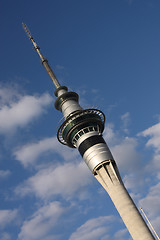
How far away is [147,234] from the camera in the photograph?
1705 inches

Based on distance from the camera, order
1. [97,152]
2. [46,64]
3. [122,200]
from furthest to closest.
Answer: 1. [46,64]
2. [97,152]
3. [122,200]

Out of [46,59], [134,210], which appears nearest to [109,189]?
[134,210]

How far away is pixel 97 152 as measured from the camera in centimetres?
5431

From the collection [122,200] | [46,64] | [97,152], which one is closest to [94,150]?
[97,152]

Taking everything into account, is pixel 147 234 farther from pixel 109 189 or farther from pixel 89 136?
pixel 89 136

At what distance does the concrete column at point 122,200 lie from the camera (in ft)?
144

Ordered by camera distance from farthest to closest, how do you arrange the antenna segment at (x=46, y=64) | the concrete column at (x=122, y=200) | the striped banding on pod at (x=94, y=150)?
the antenna segment at (x=46, y=64) < the striped banding on pod at (x=94, y=150) < the concrete column at (x=122, y=200)

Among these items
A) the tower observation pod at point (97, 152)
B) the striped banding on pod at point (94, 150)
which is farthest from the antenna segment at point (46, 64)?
the striped banding on pod at point (94, 150)

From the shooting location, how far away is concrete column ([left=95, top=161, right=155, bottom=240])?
43.8 metres

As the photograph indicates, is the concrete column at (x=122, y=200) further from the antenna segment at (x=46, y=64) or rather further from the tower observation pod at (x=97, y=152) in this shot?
the antenna segment at (x=46, y=64)

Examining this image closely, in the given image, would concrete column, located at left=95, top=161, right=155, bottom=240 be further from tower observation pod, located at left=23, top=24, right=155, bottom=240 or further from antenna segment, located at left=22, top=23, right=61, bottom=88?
antenna segment, located at left=22, top=23, right=61, bottom=88

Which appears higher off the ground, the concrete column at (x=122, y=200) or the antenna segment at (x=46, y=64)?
the antenna segment at (x=46, y=64)

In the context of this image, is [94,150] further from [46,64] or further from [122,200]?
[46,64]

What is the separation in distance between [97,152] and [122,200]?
1276 centimetres
